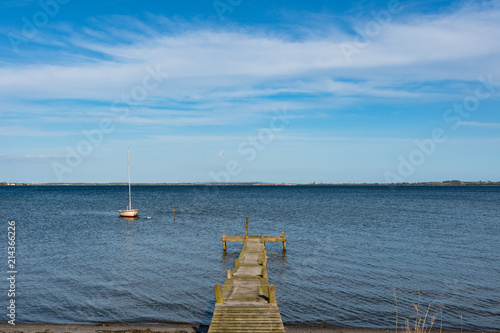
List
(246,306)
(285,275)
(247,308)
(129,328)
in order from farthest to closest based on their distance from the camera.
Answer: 1. (285,275)
2. (129,328)
3. (246,306)
4. (247,308)

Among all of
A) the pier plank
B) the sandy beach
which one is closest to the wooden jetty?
the pier plank

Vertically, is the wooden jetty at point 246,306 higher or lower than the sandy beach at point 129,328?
higher

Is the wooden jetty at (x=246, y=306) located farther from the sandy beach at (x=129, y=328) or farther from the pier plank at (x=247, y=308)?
the sandy beach at (x=129, y=328)

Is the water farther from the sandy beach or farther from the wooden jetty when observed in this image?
the wooden jetty

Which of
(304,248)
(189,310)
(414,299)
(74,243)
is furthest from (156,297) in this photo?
(74,243)

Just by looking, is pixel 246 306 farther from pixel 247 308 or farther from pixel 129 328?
pixel 129 328

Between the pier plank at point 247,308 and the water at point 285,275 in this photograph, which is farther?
the water at point 285,275

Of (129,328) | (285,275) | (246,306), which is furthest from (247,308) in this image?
(285,275)

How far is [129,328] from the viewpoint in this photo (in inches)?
598

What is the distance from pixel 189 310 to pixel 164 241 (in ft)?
65.6

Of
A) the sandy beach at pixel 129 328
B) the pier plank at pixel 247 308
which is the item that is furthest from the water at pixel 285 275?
the pier plank at pixel 247 308

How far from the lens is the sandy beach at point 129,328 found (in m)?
14.7

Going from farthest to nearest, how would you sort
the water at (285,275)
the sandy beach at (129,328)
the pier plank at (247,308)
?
the water at (285,275) → the sandy beach at (129,328) → the pier plank at (247,308)

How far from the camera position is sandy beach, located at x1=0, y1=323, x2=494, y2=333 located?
14734 mm
